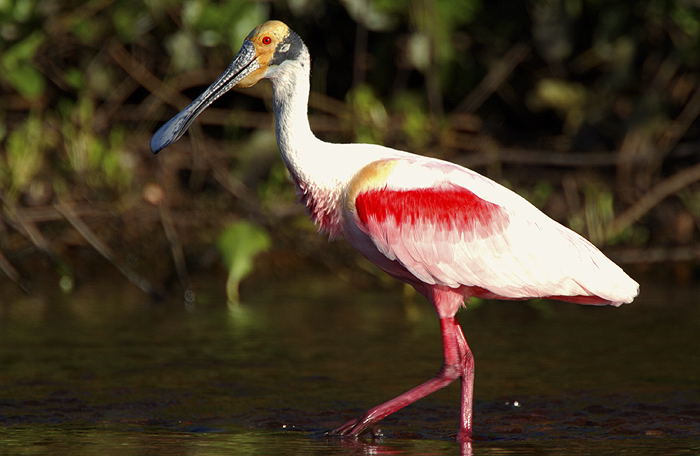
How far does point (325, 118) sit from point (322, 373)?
439cm

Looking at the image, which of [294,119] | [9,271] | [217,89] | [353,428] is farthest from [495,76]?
[353,428]

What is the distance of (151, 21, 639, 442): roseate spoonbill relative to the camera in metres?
6.67

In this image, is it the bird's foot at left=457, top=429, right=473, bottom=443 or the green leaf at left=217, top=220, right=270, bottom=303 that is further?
the green leaf at left=217, top=220, right=270, bottom=303

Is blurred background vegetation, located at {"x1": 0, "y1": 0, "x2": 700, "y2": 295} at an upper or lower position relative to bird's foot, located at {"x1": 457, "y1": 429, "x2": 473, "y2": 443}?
upper

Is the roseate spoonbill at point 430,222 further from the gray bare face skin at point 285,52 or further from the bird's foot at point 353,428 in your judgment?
the bird's foot at point 353,428

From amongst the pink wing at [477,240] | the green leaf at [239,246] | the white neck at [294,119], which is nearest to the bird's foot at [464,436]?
the pink wing at [477,240]

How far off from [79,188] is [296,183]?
14.9 feet

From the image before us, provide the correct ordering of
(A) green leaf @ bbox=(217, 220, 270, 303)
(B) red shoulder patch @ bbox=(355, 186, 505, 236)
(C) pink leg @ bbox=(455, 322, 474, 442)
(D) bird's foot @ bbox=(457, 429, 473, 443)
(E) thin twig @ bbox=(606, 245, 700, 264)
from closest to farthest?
(D) bird's foot @ bbox=(457, 429, 473, 443) < (C) pink leg @ bbox=(455, 322, 474, 442) < (B) red shoulder patch @ bbox=(355, 186, 505, 236) < (A) green leaf @ bbox=(217, 220, 270, 303) < (E) thin twig @ bbox=(606, 245, 700, 264)

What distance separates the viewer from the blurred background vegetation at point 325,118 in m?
10.7

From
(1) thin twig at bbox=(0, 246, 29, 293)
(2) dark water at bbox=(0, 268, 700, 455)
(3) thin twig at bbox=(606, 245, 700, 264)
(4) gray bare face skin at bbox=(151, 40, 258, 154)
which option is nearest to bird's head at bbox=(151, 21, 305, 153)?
(4) gray bare face skin at bbox=(151, 40, 258, 154)

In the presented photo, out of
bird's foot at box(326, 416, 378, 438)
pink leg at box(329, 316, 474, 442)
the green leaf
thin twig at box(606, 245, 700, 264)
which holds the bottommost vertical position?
bird's foot at box(326, 416, 378, 438)

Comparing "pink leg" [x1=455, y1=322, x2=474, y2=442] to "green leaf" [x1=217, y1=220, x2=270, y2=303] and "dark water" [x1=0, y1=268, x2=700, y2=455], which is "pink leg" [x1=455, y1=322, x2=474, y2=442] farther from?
"green leaf" [x1=217, y1=220, x2=270, y2=303]

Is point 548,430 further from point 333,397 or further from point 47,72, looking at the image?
point 47,72

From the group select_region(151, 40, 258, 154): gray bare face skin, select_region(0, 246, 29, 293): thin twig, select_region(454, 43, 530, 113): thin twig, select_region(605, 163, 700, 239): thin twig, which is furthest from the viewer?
select_region(454, 43, 530, 113): thin twig
